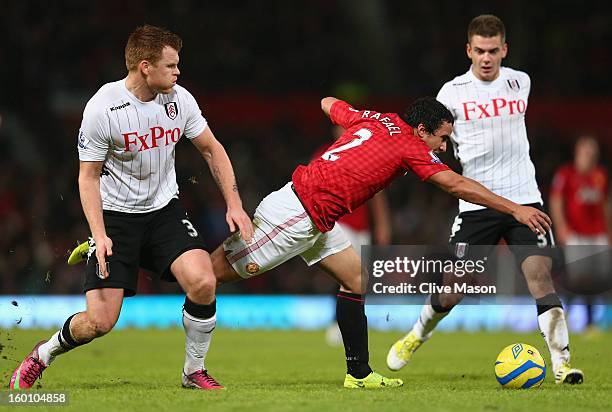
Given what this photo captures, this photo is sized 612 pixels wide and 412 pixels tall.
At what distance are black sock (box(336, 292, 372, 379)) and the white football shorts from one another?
13.7 inches

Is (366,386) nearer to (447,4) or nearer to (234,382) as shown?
(234,382)

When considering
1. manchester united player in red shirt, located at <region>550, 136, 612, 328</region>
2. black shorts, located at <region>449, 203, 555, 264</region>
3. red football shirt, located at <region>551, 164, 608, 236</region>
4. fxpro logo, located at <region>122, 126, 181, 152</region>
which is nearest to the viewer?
fxpro logo, located at <region>122, 126, 181, 152</region>

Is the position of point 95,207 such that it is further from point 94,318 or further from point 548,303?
point 548,303

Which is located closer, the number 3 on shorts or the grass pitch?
the grass pitch

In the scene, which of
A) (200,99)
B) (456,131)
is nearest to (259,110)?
(200,99)

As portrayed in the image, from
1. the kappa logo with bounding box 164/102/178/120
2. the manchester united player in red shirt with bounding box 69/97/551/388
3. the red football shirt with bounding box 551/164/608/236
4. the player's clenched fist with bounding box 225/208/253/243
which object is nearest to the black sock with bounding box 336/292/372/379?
the manchester united player in red shirt with bounding box 69/97/551/388

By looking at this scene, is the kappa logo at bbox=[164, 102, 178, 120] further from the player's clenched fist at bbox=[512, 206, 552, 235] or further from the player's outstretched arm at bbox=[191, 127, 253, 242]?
the player's clenched fist at bbox=[512, 206, 552, 235]

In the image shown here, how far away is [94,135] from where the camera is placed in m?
6.59

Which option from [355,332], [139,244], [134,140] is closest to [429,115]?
[355,332]

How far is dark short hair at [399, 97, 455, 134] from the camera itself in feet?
22.5

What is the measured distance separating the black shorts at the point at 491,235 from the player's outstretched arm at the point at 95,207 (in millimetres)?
2703

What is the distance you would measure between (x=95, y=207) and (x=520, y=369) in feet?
9.32

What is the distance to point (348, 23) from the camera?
65.7ft

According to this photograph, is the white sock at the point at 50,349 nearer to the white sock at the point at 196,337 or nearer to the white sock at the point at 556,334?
the white sock at the point at 196,337
